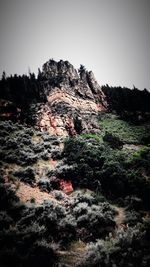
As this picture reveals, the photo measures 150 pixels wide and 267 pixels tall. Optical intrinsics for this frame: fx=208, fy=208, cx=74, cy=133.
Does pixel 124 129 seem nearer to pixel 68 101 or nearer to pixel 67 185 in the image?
pixel 68 101

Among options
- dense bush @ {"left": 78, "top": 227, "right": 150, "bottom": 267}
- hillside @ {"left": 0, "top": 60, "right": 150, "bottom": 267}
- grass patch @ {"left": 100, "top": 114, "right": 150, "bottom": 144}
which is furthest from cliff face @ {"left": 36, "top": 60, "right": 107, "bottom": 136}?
dense bush @ {"left": 78, "top": 227, "right": 150, "bottom": 267}

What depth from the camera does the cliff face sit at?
2989 cm

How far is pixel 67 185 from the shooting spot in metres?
18.0

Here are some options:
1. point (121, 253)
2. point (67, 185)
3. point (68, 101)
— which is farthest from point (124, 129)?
point (121, 253)

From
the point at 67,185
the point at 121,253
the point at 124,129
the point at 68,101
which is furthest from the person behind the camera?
the point at 124,129

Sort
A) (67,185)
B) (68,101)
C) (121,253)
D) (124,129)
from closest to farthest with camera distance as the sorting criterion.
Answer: (121,253), (67,185), (68,101), (124,129)

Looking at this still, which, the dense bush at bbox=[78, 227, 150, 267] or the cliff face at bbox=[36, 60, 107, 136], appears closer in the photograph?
the dense bush at bbox=[78, 227, 150, 267]

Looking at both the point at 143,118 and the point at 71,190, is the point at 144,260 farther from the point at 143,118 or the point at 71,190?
the point at 143,118

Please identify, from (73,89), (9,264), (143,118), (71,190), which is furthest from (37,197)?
(143,118)

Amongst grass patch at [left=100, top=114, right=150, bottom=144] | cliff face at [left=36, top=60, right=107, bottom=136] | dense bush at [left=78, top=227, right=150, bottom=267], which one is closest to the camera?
dense bush at [left=78, top=227, right=150, bottom=267]

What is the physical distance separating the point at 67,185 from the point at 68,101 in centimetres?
2086

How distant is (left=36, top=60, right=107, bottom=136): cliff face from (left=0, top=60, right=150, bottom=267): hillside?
199mm

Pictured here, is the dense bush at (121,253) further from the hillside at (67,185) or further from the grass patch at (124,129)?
the grass patch at (124,129)

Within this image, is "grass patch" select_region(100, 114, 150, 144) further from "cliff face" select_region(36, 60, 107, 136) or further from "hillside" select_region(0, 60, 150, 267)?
"cliff face" select_region(36, 60, 107, 136)
